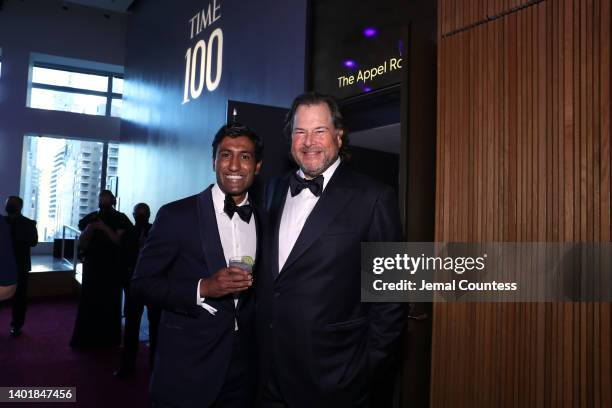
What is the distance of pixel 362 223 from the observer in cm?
168

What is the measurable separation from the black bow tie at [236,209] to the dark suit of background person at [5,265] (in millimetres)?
803

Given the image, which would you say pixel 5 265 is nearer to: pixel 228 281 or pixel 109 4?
pixel 228 281

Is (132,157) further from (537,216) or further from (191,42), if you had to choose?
(537,216)

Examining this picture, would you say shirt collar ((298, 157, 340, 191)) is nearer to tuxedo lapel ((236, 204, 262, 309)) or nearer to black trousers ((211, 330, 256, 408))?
tuxedo lapel ((236, 204, 262, 309))

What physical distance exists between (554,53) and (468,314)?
120 cm

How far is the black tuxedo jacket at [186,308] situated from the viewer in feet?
5.61

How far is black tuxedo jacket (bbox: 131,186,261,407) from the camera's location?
67.3 inches

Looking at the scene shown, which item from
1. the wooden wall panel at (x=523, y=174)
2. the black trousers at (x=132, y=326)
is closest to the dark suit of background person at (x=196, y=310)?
the wooden wall panel at (x=523, y=174)

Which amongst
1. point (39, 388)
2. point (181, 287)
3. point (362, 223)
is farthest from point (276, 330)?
point (39, 388)

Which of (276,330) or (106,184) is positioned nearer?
(276,330)

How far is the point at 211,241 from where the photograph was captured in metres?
1.77

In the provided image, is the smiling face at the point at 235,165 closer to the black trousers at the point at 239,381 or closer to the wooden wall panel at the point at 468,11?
the black trousers at the point at 239,381

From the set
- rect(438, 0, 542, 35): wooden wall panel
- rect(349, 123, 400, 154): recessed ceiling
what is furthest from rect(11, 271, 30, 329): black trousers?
rect(438, 0, 542, 35): wooden wall panel

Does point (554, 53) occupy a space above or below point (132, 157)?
below
